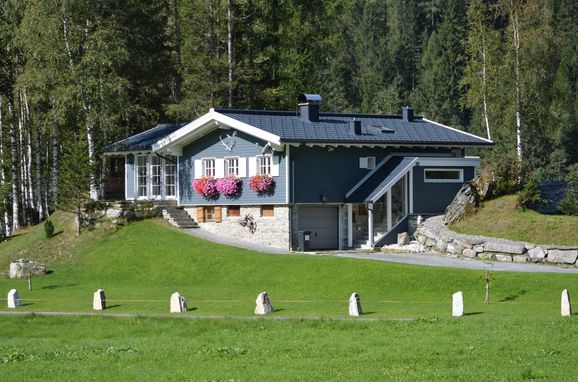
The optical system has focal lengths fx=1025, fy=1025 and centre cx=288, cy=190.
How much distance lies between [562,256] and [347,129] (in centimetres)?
1295

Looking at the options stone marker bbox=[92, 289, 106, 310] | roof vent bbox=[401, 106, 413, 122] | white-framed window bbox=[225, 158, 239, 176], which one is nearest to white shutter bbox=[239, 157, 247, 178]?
white-framed window bbox=[225, 158, 239, 176]

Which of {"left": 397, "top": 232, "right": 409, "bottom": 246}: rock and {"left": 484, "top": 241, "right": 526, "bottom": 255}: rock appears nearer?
{"left": 484, "top": 241, "right": 526, "bottom": 255}: rock

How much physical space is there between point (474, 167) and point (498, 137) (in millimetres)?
26672

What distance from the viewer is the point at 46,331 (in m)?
25.6

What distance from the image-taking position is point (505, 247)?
36.0 m

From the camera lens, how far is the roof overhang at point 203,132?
137ft

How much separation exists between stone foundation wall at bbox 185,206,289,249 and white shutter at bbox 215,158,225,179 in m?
1.47

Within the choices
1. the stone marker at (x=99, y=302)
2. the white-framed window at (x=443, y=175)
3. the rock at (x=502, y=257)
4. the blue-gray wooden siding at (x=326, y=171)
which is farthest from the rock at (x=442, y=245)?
the stone marker at (x=99, y=302)

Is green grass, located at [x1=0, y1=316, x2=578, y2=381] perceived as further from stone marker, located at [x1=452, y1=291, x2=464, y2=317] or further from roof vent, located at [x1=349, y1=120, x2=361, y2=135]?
roof vent, located at [x1=349, y1=120, x2=361, y2=135]

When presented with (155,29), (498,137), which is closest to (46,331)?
(155,29)

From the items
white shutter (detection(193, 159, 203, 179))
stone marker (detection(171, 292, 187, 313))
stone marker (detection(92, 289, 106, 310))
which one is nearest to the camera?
stone marker (detection(171, 292, 187, 313))

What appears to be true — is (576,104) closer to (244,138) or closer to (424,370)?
(244,138)

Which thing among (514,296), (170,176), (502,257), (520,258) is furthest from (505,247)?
(170,176)

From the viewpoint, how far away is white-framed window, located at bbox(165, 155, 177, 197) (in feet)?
160
